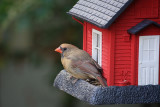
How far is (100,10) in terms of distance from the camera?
30.9 feet

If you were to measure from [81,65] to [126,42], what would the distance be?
2.01ft

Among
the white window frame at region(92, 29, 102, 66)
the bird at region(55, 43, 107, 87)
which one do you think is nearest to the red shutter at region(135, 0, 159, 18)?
the white window frame at region(92, 29, 102, 66)

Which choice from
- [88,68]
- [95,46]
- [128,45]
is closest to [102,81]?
[88,68]

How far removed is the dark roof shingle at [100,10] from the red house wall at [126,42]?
10cm

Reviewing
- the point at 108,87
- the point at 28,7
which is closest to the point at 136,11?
the point at 108,87

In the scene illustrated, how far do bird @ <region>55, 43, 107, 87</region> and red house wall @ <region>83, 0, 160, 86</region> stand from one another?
18cm

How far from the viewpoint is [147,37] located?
9.18 m

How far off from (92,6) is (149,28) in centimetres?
83

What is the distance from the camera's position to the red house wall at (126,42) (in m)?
9.18

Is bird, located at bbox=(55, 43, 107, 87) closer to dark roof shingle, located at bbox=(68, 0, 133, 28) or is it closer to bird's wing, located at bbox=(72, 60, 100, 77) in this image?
bird's wing, located at bbox=(72, 60, 100, 77)

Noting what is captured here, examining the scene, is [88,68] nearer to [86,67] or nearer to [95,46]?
[86,67]

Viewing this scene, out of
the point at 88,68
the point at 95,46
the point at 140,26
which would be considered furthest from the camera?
the point at 95,46

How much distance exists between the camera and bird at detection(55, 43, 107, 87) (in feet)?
30.6

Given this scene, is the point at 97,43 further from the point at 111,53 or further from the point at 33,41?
the point at 33,41
